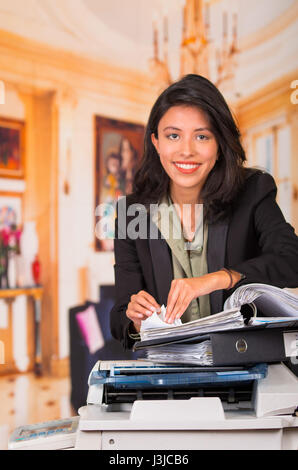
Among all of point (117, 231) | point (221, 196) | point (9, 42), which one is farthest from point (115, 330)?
point (9, 42)

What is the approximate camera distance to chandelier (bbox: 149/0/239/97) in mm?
3623

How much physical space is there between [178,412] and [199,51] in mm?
3363

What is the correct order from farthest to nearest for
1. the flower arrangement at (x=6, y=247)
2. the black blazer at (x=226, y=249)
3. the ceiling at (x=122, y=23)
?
the ceiling at (x=122, y=23) < the flower arrangement at (x=6, y=247) < the black blazer at (x=226, y=249)

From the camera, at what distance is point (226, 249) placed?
1196 millimetres

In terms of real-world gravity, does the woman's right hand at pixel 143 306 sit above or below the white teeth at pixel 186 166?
below

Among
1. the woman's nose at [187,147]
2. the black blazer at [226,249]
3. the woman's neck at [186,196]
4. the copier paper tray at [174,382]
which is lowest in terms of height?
the copier paper tray at [174,382]

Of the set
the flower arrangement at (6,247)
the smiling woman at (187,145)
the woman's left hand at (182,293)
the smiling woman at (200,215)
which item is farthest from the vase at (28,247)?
the woman's left hand at (182,293)

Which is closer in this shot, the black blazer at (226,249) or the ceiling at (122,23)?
the black blazer at (226,249)

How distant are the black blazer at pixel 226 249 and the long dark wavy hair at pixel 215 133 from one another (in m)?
0.04

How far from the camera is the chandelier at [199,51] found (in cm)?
362

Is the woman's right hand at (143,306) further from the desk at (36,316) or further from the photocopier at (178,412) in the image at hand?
the desk at (36,316)

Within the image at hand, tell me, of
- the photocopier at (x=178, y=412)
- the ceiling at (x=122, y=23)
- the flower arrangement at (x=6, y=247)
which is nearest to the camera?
the photocopier at (x=178, y=412)

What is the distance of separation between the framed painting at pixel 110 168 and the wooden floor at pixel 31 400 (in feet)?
3.71

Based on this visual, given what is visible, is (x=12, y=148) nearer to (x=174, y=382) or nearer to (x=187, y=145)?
(x=187, y=145)
